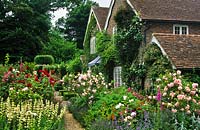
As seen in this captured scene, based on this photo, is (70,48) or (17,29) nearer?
(17,29)

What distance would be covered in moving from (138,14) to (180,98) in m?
13.6

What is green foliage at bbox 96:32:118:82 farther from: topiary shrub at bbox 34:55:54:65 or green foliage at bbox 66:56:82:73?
topiary shrub at bbox 34:55:54:65

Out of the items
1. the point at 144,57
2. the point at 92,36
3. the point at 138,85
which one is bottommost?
the point at 138,85

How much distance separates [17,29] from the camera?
44.8 meters

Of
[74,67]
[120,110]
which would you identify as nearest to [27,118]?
[120,110]

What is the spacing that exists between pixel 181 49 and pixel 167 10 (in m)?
6.35

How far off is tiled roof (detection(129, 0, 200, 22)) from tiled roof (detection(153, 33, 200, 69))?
302 cm

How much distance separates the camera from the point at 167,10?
931 inches

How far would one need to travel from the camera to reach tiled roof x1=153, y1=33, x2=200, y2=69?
56.2ft

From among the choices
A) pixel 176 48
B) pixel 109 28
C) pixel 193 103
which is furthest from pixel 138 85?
pixel 193 103

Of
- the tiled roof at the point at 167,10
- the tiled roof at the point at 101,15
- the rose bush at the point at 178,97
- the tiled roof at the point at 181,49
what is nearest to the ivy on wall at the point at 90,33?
the tiled roof at the point at 101,15

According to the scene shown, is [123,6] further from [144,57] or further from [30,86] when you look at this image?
[30,86]

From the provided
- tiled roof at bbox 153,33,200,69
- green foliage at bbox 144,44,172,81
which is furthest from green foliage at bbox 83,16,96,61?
tiled roof at bbox 153,33,200,69

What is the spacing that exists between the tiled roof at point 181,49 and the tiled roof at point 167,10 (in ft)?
9.92
